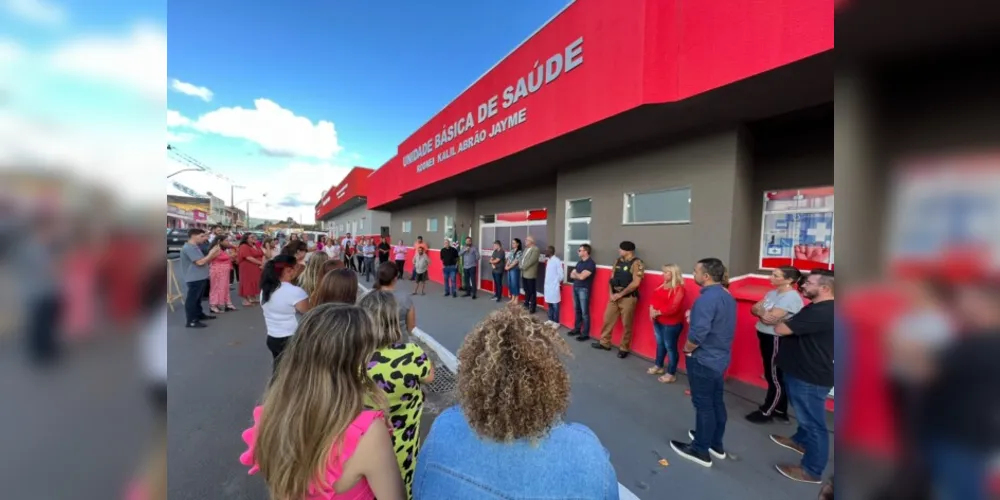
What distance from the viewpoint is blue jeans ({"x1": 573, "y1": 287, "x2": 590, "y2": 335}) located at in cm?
605

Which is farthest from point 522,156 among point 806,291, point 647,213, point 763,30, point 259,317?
point 259,317

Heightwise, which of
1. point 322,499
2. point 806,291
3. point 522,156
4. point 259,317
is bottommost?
point 259,317

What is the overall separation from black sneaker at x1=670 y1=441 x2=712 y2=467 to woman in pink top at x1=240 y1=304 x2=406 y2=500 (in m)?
2.50

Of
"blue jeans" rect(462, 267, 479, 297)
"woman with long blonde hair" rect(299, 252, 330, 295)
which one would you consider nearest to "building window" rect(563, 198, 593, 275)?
"blue jeans" rect(462, 267, 479, 297)

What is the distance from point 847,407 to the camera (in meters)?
0.47

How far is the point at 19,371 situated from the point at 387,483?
3.97 ft

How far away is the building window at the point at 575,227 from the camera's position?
6.78 metres

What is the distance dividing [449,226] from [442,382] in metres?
8.05

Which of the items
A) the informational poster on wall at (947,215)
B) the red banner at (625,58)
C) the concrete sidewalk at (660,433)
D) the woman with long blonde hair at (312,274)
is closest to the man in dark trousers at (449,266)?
the red banner at (625,58)

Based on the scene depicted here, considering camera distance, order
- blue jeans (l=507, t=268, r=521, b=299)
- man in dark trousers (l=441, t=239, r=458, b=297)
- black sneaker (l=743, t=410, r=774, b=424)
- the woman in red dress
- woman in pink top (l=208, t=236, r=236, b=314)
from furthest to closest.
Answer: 1. man in dark trousers (l=441, t=239, r=458, b=297)
2. the woman in red dress
3. blue jeans (l=507, t=268, r=521, b=299)
4. woman in pink top (l=208, t=236, r=236, b=314)
5. black sneaker (l=743, t=410, r=774, b=424)

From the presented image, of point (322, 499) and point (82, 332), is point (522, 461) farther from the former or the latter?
point (82, 332)

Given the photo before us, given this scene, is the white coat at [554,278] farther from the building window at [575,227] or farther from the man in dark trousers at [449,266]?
the man in dark trousers at [449,266]

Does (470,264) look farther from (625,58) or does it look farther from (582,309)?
(625,58)

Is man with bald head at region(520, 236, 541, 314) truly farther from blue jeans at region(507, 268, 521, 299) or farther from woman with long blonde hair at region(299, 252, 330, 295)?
woman with long blonde hair at region(299, 252, 330, 295)
